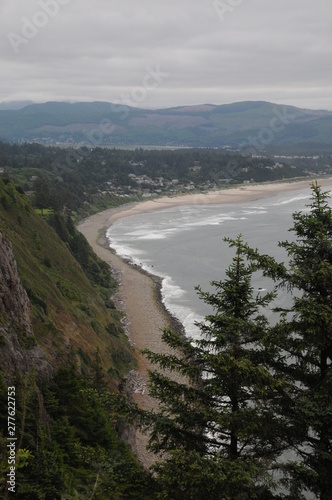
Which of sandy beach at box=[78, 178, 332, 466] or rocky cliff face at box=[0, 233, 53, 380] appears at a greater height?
rocky cliff face at box=[0, 233, 53, 380]

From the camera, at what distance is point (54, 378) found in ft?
52.8

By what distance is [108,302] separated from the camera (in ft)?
141

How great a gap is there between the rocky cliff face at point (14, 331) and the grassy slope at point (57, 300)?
153 cm

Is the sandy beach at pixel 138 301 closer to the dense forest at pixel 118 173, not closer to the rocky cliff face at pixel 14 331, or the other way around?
the rocky cliff face at pixel 14 331

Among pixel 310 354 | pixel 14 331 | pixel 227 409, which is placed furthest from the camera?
pixel 14 331

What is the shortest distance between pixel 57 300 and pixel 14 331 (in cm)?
1054

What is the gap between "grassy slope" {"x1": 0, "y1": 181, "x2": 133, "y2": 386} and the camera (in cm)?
2118

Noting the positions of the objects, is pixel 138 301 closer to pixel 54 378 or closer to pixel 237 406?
pixel 54 378

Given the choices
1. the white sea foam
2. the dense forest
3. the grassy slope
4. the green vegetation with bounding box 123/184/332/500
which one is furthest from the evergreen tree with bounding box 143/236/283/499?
the white sea foam

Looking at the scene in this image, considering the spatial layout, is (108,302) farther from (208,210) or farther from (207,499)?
(208,210)

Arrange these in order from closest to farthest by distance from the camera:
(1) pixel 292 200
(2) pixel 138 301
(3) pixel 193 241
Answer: (2) pixel 138 301
(3) pixel 193 241
(1) pixel 292 200

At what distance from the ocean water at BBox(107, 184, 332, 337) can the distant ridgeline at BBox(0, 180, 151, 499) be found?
12.1 meters

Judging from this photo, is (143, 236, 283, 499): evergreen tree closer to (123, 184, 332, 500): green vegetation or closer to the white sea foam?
(123, 184, 332, 500): green vegetation

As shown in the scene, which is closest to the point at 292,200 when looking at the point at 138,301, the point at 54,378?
the point at 138,301
